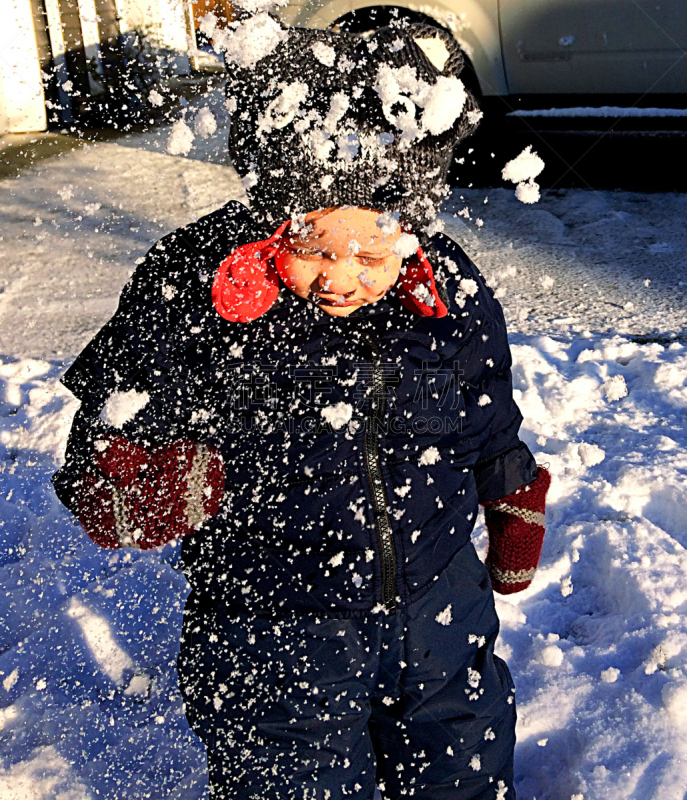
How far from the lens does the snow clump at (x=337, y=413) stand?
48.9 inches

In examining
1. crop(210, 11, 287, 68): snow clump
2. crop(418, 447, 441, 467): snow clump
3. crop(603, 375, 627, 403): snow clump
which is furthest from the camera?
crop(603, 375, 627, 403): snow clump

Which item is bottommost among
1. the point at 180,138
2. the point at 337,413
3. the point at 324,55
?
the point at 337,413

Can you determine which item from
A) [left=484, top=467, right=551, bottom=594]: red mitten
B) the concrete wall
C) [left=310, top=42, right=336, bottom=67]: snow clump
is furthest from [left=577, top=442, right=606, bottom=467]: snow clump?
the concrete wall

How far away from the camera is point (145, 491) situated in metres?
1.23

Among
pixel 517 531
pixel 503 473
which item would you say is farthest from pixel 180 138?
pixel 517 531

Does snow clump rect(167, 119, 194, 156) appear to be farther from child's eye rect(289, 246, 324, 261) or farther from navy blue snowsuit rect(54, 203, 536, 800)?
child's eye rect(289, 246, 324, 261)

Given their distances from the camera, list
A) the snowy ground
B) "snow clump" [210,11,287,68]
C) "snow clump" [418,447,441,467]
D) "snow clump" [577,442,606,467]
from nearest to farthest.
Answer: "snow clump" [210,11,287,68]
"snow clump" [418,447,441,467]
the snowy ground
"snow clump" [577,442,606,467]

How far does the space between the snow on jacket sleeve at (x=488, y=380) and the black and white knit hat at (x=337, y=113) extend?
230 mm

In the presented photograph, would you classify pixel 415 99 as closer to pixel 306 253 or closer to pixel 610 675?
pixel 306 253

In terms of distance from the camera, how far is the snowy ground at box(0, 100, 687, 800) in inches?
71.4

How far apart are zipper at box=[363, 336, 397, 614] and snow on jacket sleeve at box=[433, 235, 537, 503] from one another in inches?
7.4

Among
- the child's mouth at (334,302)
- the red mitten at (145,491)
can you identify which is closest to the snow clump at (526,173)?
the child's mouth at (334,302)

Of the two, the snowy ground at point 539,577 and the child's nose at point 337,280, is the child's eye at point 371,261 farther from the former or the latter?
the snowy ground at point 539,577

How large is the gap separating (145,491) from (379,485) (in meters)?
0.35
